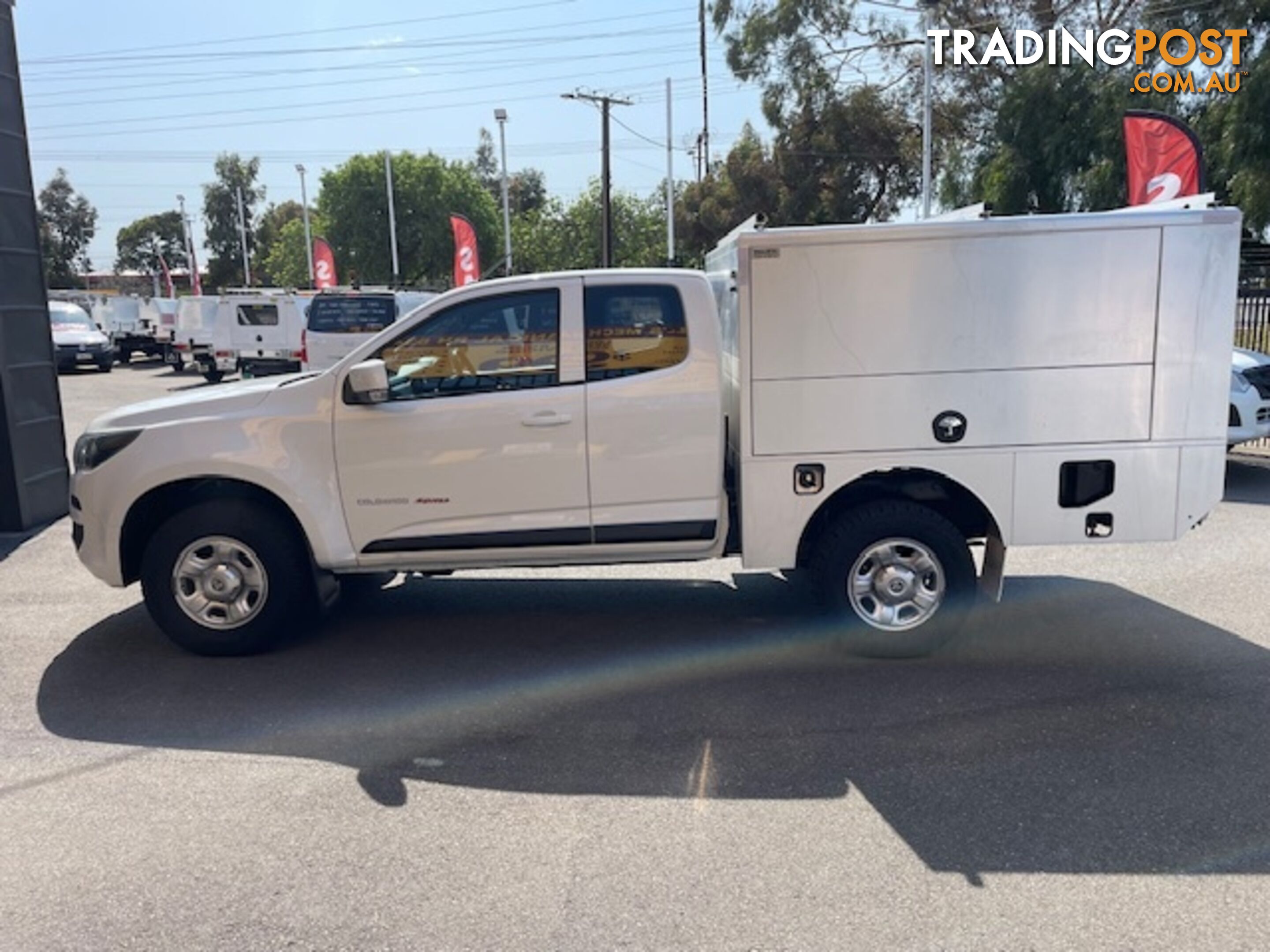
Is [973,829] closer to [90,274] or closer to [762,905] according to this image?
[762,905]

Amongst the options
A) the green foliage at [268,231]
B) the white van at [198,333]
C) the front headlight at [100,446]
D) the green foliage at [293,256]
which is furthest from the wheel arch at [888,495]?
the green foliage at [268,231]

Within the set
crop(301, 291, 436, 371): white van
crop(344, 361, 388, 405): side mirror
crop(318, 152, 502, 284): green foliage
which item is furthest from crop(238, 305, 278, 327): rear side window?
→ crop(318, 152, 502, 284): green foliage

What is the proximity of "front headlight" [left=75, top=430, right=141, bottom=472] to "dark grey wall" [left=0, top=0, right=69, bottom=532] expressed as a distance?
411 centimetres

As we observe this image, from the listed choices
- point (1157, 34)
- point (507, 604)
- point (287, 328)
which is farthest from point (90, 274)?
point (507, 604)

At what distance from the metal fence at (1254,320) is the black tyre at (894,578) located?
984 centimetres

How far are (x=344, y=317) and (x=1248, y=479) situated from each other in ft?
45.3

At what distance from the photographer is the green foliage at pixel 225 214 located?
83812 millimetres

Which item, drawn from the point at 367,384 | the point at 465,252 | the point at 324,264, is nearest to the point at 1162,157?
the point at 367,384

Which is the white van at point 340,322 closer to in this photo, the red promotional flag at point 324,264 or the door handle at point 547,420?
the door handle at point 547,420

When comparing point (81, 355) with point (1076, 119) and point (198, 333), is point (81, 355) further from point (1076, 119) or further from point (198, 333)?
point (1076, 119)

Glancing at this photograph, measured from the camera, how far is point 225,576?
18.0 ft

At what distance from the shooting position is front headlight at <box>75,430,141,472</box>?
5465mm

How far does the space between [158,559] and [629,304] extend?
2.88 metres

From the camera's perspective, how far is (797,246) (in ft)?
16.5
